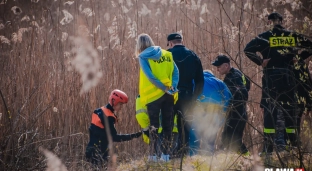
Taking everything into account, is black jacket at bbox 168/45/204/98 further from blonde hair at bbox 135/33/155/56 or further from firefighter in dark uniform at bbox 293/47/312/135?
firefighter in dark uniform at bbox 293/47/312/135

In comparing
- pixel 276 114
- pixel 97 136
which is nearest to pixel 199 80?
pixel 276 114

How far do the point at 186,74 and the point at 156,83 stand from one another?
708 mm

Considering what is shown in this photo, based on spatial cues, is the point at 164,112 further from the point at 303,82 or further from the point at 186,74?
the point at 303,82

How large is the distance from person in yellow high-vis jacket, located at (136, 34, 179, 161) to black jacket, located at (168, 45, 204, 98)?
37 centimetres

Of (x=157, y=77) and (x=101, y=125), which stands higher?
(x=157, y=77)

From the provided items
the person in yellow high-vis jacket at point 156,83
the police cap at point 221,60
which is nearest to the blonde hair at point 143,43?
the person in yellow high-vis jacket at point 156,83

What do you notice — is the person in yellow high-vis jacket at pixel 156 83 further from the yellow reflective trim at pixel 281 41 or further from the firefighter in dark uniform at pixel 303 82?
the firefighter in dark uniform at pixel 303 82

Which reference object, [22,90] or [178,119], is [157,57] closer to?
[178,119]

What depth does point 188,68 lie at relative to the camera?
22.9 feet

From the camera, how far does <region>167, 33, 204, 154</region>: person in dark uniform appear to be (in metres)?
6.96

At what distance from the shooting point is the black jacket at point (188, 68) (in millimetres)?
6957

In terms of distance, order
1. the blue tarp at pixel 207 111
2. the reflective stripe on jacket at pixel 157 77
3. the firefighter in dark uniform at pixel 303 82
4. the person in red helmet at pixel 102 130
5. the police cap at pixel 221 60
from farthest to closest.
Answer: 1. the blue tarp at pixel 207 111
2. the police cap at pixel 221 60
3. the reflective stripe on jacket at pixel 157 77
4. the person in red helmet at pixel 102 130
5. the firefighter in dark uniform at pixel 303 82

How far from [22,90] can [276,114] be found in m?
3.18

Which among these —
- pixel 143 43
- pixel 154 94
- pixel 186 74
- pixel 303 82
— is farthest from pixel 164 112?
pixel 303 82
